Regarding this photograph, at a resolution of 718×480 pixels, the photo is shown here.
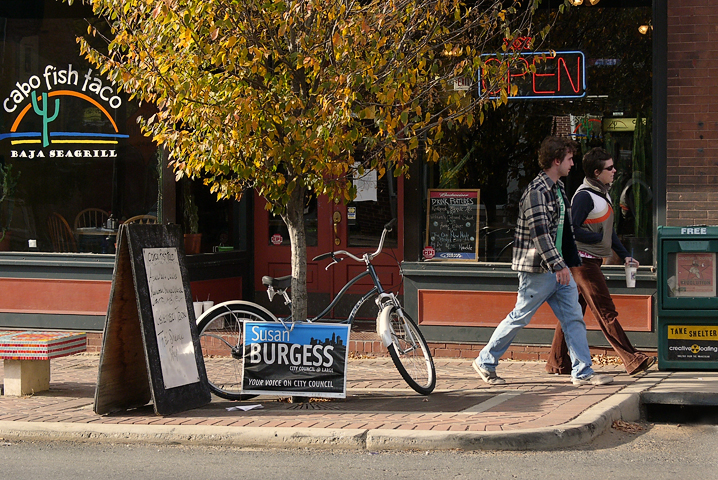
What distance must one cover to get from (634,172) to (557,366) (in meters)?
2.14

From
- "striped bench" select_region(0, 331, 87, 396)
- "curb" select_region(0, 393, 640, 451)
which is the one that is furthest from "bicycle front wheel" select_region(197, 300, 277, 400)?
"striped bench" select_region(0, 331, 87, 396)

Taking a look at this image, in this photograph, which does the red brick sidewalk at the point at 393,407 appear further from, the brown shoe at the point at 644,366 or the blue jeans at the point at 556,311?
the blue jeans at the point at 556,311

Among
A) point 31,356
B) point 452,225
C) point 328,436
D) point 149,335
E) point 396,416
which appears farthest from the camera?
point 452,225

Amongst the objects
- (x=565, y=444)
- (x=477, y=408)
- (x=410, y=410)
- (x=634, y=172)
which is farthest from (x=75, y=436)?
(x=634, y=172)

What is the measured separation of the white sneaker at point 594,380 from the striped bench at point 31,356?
4184mm

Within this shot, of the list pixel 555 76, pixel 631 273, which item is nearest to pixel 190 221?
pixel 555 76

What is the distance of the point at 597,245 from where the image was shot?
7500 millimetres

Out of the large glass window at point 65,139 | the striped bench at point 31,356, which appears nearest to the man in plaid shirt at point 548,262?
the striped bench at point 31,356

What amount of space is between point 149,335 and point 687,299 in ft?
15.3

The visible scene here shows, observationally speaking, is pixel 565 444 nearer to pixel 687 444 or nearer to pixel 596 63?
pixel 687 444

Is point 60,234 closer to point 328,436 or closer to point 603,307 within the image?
point 328,436

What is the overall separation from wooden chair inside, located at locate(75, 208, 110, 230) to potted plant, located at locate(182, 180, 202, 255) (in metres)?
0.86

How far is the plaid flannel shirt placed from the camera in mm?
6805

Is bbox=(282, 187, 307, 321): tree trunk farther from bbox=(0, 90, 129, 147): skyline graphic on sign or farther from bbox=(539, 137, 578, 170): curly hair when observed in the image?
bbox=(0, 90, 129, 147): skyline graphic on sign
